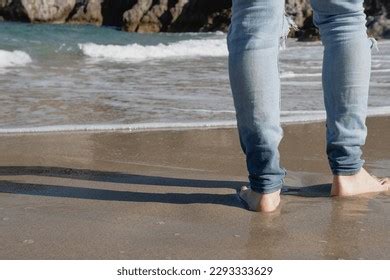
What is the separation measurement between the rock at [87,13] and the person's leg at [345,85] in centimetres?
2649

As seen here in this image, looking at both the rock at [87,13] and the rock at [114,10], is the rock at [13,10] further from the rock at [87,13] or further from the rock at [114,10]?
the rock at [114,10]

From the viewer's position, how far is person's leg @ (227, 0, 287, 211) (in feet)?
5.87

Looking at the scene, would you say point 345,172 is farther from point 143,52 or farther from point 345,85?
point 143,52

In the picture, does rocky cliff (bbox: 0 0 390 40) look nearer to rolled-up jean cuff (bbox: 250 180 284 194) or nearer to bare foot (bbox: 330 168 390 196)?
bare foot (bbox: 330 168 390 196)

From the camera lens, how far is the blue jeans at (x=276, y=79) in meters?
1.79

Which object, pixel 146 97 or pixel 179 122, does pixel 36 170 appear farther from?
pixel 146 97

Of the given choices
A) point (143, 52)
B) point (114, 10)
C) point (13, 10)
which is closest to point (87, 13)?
point (114, 10)

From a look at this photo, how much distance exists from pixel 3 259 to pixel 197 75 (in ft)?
16.0

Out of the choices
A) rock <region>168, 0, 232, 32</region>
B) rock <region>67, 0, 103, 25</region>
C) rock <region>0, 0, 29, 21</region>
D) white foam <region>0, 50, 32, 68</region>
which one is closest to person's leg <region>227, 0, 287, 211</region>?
white foam <region>0, 50, 32, 68</region>

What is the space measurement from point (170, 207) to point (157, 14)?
75.7 ft

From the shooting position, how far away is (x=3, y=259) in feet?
4.77

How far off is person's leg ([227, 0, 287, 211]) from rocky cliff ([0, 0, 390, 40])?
14.4 m

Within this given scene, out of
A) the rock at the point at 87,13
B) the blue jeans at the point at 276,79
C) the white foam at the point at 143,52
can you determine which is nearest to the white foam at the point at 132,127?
the blue jeans at the point at 276,79
